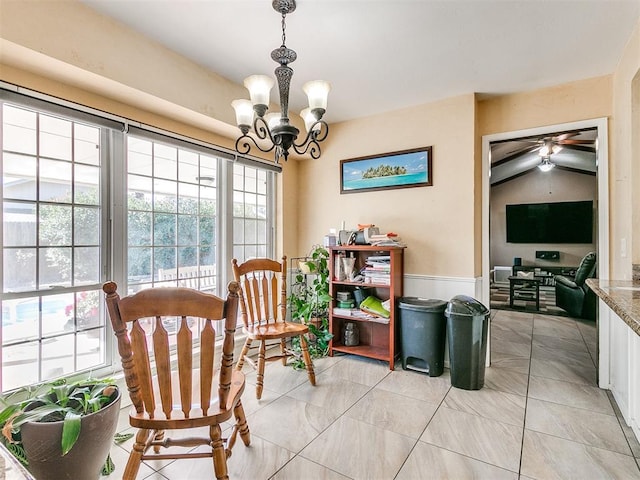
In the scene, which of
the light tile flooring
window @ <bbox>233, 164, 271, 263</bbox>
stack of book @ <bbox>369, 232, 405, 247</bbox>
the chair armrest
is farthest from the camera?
the chair armrest

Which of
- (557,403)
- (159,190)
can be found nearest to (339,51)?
(159,190)

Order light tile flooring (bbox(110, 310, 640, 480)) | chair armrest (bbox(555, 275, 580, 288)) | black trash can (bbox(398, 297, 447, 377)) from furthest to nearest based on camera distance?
chair armrest (bbox(555, 275, 580, 288))
black trash can (bbox(398, 297, 447, 377))
light tile flooring (bbox(110, 310, 640, 480))

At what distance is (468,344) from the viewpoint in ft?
8.28

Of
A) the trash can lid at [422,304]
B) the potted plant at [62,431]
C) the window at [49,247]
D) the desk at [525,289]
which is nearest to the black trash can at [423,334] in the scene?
the trash can lid at [422,304]

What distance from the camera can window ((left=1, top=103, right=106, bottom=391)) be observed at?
1858 mm

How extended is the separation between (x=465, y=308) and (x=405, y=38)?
2.02 meters

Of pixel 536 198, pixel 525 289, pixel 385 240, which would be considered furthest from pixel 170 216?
pixel 536 198

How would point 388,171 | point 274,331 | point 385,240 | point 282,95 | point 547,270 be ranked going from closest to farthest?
point 282,95 → point 274,331 → point 385,240 → point 388,171 → point 547,270

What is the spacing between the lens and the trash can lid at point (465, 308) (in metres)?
2.54

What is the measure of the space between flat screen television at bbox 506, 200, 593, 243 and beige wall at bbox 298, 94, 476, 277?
617 cm

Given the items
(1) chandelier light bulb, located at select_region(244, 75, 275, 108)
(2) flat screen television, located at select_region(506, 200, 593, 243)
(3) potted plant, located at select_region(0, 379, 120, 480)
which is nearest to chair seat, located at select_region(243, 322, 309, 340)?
(3) potted plant, located at select_region(0, 379, 120, 480)

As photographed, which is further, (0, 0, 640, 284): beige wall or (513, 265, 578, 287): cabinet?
(513, 265, 578, 287): cabinet

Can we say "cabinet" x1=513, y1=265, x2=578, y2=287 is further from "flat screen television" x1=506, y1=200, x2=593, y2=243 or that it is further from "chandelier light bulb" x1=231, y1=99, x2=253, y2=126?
"chandelier light bulb" x1=231, y1=99, x2=253, y2=126

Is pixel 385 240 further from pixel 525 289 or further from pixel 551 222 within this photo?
pixel 551 222
